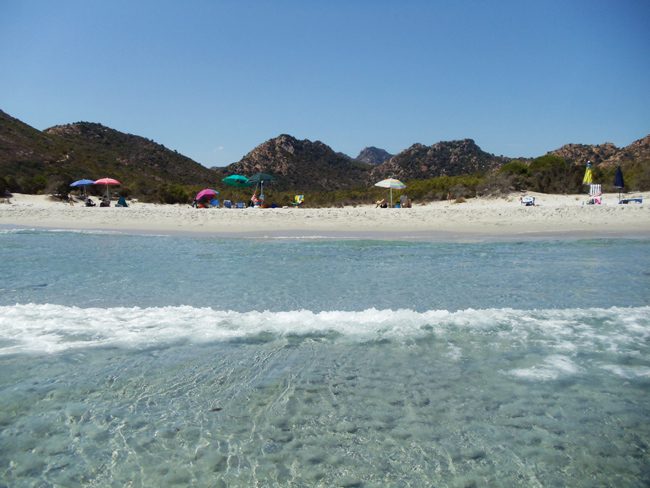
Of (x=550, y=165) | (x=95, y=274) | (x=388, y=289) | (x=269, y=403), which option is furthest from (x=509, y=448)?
(x=550, y=165)

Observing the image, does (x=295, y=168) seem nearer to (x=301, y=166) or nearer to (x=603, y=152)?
(x=301, y=166)

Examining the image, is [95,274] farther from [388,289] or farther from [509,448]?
[509,448]

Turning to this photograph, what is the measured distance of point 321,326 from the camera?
5.28 metres

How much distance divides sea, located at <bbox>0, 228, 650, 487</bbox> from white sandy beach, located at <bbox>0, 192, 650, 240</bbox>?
9.45 m

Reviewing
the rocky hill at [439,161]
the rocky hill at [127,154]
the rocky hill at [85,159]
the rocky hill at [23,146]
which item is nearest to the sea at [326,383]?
the rocky hill at [85,159]

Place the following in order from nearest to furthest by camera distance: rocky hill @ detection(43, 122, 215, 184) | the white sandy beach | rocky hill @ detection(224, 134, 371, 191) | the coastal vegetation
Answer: the white sandy beach
the coastal vegetation
rocky hill @ detection(43, 122, 215, 184)
rocky hill @ detection(224, 134, 371, 191)

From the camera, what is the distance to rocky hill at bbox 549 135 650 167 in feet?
170

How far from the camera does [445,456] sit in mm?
2664

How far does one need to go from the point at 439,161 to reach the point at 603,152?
1864cm

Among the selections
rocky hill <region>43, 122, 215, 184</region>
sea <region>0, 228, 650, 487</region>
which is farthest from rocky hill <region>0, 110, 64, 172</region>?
sea <region>0, 228, 650, 487</region>

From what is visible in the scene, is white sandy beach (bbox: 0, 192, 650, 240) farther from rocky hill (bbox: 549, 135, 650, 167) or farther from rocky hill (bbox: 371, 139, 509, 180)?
rocky hill (bbox: 371, 139, 509, 180)

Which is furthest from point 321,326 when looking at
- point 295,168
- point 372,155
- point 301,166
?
point 372,155

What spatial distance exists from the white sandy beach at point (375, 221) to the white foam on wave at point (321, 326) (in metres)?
10.1

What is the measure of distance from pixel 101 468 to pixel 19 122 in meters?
68.6
